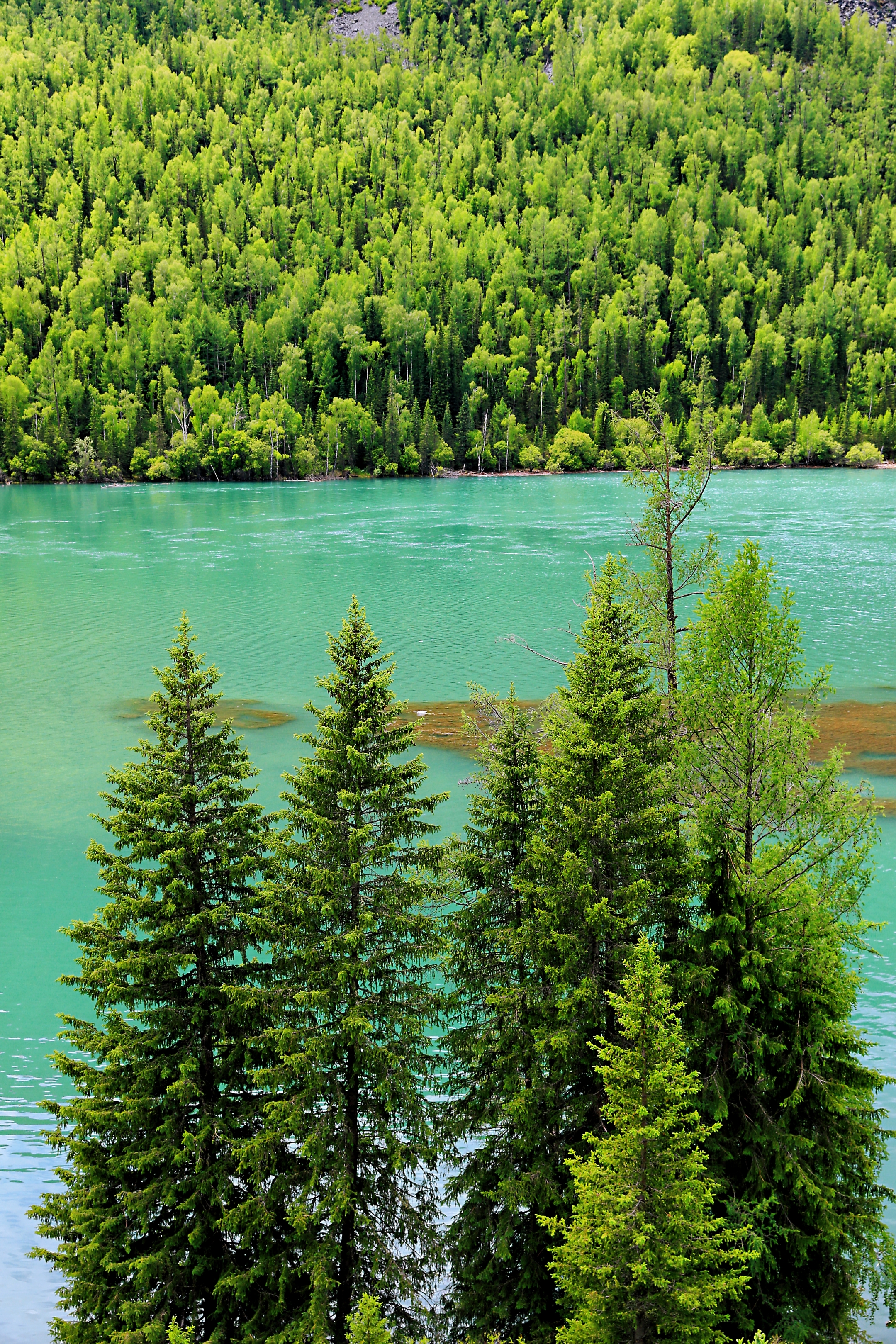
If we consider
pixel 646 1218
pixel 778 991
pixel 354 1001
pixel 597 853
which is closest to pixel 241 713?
pixel 354 1001

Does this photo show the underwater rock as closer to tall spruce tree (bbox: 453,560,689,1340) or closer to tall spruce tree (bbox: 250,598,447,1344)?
tall spruce tree (bbox: 250,598,447,1344)

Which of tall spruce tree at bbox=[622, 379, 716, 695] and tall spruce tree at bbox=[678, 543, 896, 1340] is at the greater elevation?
tall spruce tree at bbox=[622, 379, 716, 695]

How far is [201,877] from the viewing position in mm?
14523

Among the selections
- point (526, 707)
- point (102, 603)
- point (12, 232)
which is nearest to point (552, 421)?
point (12, 232)

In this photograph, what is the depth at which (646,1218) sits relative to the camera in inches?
421

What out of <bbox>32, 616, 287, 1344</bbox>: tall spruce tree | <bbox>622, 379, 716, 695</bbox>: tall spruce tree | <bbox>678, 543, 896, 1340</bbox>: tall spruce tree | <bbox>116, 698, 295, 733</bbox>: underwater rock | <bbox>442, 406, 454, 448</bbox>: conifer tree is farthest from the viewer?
<bbox>442, 406, 454, 448</bbox>: conifer tree

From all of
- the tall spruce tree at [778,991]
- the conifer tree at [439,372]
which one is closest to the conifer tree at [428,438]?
the conifer tree at [439,372]

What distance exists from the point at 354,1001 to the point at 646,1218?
16.4 ft

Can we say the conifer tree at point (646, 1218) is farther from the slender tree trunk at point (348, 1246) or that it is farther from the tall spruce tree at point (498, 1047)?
the slender tree trunk at point (348, 1246)

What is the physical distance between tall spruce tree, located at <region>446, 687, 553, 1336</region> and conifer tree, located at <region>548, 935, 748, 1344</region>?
2.48m

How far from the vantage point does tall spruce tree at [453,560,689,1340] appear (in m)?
13.7

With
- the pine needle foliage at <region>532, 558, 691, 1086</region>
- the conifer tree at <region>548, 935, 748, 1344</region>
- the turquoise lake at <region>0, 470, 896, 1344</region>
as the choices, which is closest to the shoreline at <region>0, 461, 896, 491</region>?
the turquoise lake at <region>0, 470, 896, 1344</region>

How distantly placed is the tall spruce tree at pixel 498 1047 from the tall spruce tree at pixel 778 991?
2.42m

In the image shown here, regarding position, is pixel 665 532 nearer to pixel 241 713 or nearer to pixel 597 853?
pixel 597 853
